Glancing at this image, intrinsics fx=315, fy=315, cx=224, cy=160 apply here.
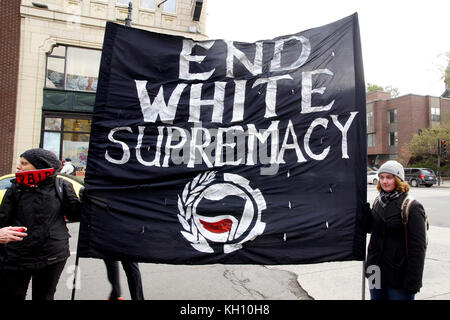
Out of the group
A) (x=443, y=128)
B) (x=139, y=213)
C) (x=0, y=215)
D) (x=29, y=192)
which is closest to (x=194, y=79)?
(x=139, y=213)

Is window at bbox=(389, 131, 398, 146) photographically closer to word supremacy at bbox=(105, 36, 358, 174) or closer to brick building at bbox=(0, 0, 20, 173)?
brick building at bbox=(0, 0, 20, 173)

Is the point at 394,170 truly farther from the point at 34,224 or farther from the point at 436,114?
the point at 436,114

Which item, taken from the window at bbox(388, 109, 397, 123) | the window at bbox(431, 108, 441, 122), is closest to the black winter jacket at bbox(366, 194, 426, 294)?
the window at bbox(388, 109, 397, 123)

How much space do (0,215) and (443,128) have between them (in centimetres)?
3996

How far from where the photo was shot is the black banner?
2.74m

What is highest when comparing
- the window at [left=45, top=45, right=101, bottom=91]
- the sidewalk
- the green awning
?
the window at [left=45, top=45, right=101, bottom=91]

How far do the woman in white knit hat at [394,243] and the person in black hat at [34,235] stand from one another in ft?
8.63

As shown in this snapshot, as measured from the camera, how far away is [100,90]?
2869 millimetres

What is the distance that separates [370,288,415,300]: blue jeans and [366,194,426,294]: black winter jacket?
0.04 m

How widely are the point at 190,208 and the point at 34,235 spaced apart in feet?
4.09

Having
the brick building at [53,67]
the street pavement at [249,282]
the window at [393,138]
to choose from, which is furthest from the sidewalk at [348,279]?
the window at [393,138]

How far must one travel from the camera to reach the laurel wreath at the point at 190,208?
2.73 metres
